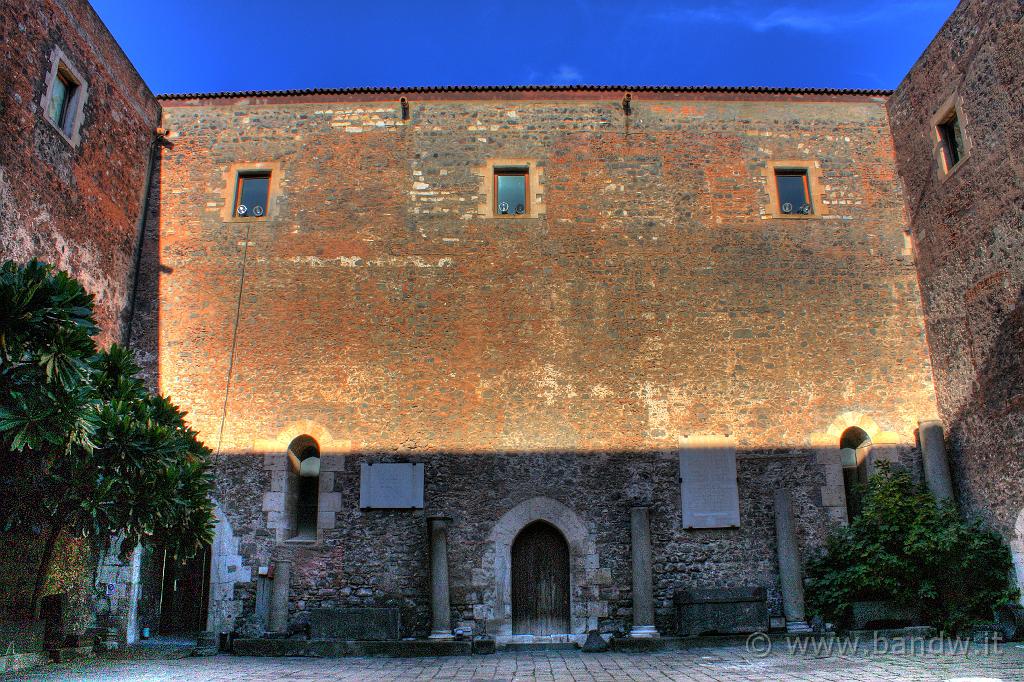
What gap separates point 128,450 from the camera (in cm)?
859

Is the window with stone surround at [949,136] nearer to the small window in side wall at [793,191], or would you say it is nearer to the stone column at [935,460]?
the small window in side wall at [793,191]

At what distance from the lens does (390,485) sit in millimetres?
11273

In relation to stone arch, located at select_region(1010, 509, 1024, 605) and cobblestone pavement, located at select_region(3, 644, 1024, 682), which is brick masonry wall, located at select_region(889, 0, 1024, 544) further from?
cobblestone pavement, located at select_region(3, 644, 1024, 682)

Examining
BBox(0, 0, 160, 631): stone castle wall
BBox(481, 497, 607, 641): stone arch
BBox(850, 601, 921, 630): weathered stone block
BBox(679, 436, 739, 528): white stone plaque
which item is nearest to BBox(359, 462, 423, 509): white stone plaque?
BBox(481, 497, 607, 641): stone arch

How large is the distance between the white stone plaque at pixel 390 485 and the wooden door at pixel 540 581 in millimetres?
1709

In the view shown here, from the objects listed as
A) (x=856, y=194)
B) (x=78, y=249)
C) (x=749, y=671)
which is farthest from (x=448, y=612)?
(x=856, y=194)

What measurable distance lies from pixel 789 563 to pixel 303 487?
24.4ft

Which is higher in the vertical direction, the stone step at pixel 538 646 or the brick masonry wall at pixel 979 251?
the brick masonry wall at pixel 979 251

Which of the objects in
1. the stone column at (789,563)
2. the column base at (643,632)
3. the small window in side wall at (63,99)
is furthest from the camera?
the small window in side wall at (63,99)

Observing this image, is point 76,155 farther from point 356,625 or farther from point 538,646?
point 538,646

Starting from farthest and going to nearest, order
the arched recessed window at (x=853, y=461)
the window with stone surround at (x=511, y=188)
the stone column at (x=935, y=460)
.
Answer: the window with stone surround at (x=511, y=188)
the arched recessed window at (x=853, y=461)
the stone column at (x=935, y=460)

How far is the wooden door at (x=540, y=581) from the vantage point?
10898 millimetres

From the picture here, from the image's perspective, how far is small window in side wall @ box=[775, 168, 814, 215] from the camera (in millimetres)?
12891

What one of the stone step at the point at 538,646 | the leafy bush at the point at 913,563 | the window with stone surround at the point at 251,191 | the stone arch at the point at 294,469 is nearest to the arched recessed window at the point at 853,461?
the leafy bush at the point at 913,563
